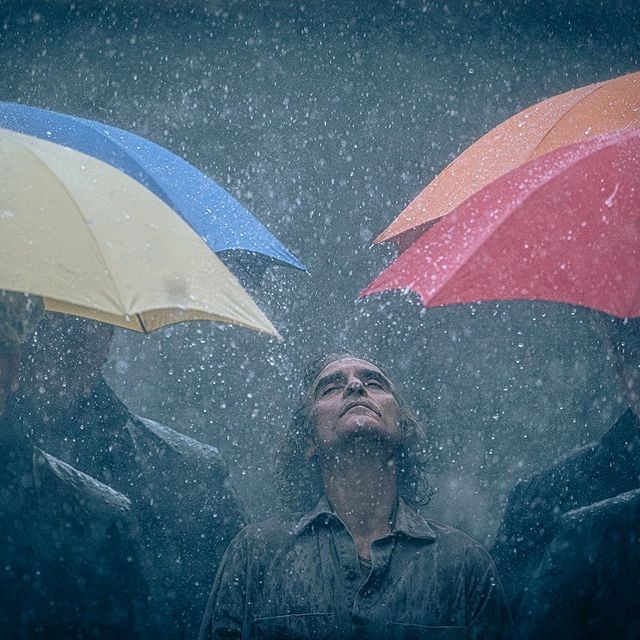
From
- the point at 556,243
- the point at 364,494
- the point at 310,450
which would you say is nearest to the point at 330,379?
the point at 310,450

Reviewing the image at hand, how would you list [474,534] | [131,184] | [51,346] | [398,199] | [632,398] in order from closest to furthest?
1. [131,184]
2. [632,398]
3. [51,346]
4. [474,534]
5. [398,199]

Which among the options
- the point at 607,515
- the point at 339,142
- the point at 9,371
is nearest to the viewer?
the point at 9,371

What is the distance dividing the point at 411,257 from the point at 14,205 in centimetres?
119

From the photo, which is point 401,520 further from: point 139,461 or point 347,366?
point 139,461

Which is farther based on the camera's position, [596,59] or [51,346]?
[596,59]

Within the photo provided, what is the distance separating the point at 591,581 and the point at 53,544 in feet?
5.89

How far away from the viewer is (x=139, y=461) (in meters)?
3.62

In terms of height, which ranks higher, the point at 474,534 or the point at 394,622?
the point at 474,534

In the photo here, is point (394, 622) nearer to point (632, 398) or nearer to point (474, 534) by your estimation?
point (632, 398)

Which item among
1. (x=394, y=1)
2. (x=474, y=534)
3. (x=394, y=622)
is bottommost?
(x=394, y=622)

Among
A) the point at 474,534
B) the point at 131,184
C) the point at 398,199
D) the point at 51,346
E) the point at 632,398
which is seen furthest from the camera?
the point at 398,199

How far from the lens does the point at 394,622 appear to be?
306 cm

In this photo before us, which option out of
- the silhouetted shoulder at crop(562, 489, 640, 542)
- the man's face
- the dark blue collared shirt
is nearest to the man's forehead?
the man's face

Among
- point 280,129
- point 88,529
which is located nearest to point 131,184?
point 88,529
